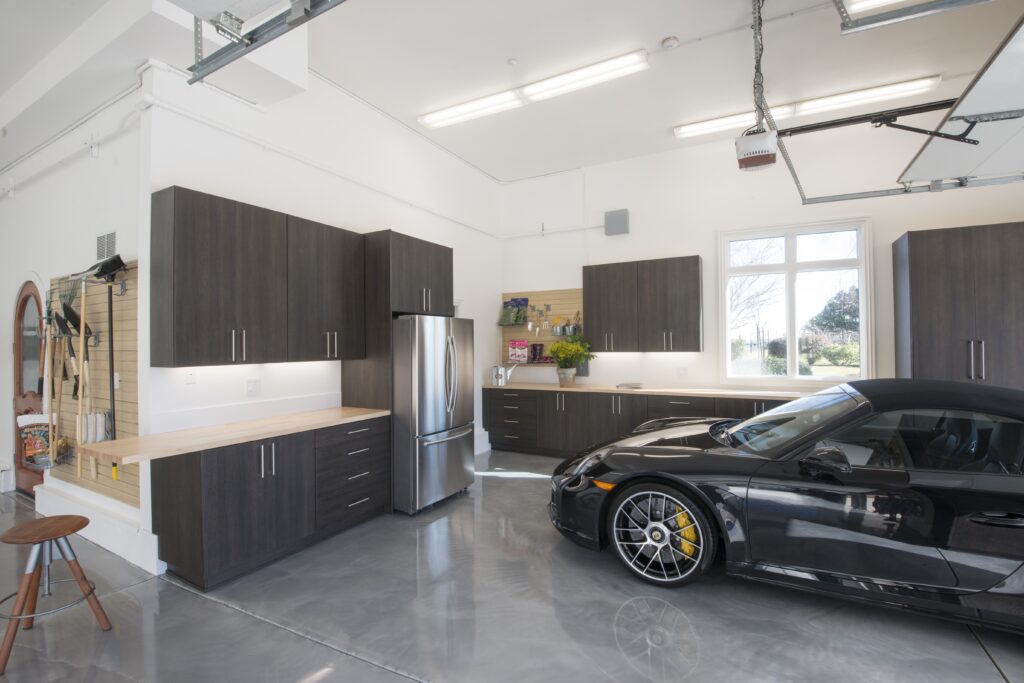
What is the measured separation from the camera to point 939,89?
4.40m

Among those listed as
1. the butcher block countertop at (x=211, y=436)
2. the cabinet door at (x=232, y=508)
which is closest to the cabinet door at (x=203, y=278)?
the butcher block countertop at (x=211, y=436)

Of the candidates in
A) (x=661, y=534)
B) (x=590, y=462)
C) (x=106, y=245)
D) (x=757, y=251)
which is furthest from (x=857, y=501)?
(x=106, y=245)

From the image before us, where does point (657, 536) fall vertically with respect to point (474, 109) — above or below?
below

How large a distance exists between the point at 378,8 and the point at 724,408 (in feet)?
15.5

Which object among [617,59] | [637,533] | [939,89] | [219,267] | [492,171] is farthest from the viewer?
[492,171]

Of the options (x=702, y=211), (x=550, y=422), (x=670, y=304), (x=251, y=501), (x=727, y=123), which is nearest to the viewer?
(x=251, y=501)

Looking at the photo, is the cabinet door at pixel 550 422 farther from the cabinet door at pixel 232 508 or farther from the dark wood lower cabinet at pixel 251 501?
the cabinet door at pixel 232 508

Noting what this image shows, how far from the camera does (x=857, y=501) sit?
7.29 ft

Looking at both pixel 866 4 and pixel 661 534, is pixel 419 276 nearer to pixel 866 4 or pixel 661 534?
pixel 661 534

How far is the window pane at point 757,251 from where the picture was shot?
544cm

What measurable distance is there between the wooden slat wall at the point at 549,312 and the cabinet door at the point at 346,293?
294 cm

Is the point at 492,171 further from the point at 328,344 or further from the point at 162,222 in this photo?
the point at 162,222

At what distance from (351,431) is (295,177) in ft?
7.15

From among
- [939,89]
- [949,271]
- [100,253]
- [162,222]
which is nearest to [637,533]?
[162,222]
